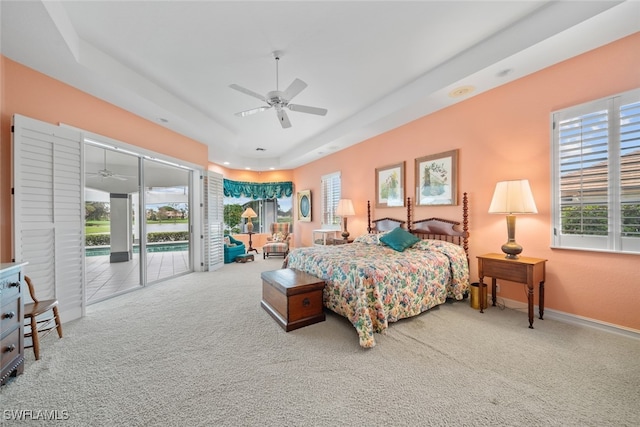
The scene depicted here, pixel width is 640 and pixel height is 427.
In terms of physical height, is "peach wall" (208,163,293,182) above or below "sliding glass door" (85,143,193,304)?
above

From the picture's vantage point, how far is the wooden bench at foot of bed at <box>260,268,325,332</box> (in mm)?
2604

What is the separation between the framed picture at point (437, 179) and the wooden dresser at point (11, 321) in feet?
15.4

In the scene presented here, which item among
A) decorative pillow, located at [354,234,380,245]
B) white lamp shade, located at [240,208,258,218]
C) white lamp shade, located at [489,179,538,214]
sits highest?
white lamp shade, located at [489,179,538,214]

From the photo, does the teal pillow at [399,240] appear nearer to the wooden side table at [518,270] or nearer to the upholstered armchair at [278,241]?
the wooden side table at [518,270]

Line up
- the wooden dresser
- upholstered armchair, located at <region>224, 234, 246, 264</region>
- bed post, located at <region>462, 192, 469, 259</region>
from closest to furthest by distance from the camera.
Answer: the wooden dresser < bed post, located at <region>462, 192, 469, 259</region> < upholstered armchair, located at <region>224, 234, 246, 264</region>

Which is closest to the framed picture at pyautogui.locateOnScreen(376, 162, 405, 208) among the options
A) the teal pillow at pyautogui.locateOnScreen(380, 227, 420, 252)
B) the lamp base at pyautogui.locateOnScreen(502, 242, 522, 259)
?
the teal pillow at pyautogui.locateOnScreen(380, 227, 420, 252)

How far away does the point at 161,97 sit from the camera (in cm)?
360

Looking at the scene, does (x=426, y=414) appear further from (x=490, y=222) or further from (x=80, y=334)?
(x=80, y=334)

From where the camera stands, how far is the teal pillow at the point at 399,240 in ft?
11.9

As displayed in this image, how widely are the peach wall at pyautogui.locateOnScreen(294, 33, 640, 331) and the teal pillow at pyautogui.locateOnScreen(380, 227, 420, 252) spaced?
668 mm

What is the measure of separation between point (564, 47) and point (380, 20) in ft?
6.01

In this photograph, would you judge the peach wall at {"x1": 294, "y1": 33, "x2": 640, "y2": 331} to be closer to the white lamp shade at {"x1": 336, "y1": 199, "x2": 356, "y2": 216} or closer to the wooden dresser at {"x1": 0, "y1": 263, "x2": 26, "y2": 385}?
the white lamp shade at {"x1": 336, "y1": 199, "x2": 356, "y2": 216}

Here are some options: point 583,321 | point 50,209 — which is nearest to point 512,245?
point 583,321

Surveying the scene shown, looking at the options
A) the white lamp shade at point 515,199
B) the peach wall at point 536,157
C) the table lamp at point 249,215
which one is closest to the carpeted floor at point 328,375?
the peach wall at point 536,157
